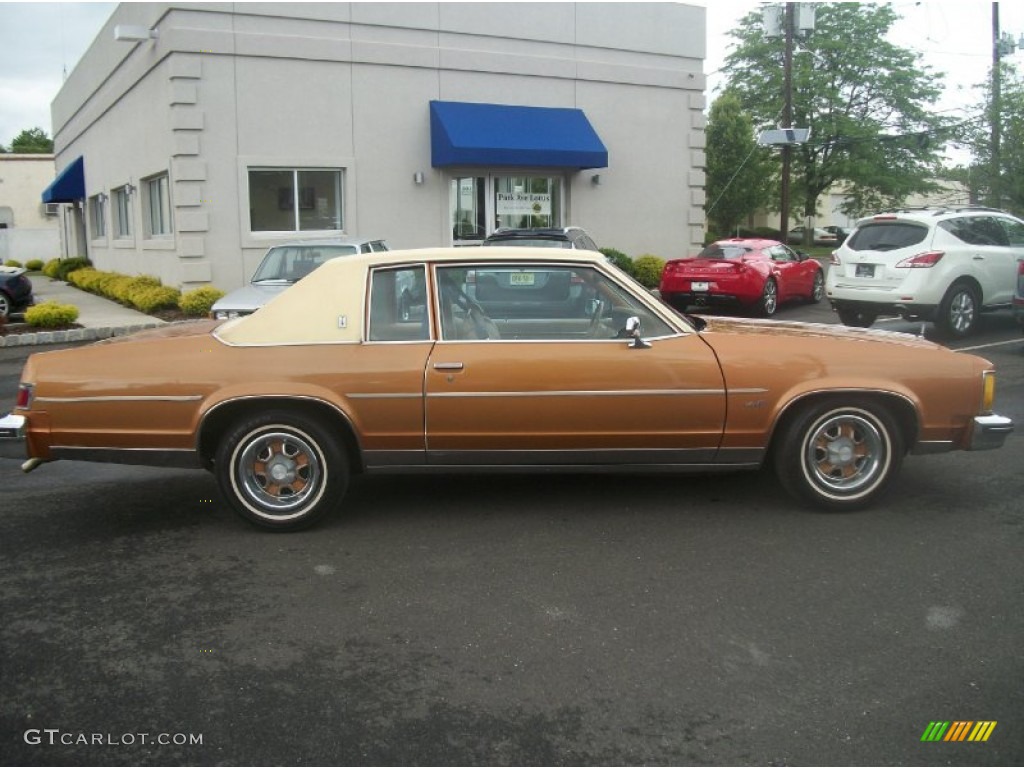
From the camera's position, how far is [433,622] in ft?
13.0

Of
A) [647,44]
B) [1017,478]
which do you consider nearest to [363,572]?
[1017,478]

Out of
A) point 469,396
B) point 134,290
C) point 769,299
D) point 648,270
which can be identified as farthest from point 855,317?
point 134,290

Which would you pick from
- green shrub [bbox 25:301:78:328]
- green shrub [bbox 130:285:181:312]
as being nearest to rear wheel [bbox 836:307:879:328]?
green shrub [bbox 130:285:181:312]

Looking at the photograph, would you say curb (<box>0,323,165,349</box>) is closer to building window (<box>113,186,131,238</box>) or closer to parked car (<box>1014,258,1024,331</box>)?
building window (<box>113,186,131,238</box>)

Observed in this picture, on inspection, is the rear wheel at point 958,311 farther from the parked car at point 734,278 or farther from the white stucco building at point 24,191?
the white stucco building at point 24,191

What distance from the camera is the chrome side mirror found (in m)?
5.05

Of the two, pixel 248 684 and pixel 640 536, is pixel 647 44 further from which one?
pixel 248 684

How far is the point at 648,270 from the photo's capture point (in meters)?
20.2

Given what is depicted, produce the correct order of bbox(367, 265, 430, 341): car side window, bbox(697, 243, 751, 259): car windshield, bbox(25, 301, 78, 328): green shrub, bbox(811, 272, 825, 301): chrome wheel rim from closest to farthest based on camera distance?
bbox(367, 265, 430, 341): car side window
bbox(25, 301, 78, 328): green shrub
bbox(697, 243, 751, 259): car windshield
bbox(811, 272, 825, 301): chrome wheel rim

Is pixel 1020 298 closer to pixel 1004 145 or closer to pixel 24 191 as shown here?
pixel 1004 145

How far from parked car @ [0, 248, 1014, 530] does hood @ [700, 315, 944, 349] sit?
0.45 ft

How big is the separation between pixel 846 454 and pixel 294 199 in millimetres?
14334

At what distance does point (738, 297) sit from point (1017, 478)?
9722 millimetres

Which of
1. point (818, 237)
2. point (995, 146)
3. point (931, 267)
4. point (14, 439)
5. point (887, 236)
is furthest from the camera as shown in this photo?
point (818, 237)
